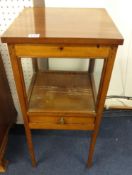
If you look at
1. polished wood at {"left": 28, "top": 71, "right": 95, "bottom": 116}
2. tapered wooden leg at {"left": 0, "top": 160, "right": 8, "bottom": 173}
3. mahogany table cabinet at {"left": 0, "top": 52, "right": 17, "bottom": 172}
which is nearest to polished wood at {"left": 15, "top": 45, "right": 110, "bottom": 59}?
polished wood at {"left": 28, "top": 71, "right": 95, "bottom": 116}

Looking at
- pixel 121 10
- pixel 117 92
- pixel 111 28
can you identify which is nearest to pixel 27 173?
pixel 117 92

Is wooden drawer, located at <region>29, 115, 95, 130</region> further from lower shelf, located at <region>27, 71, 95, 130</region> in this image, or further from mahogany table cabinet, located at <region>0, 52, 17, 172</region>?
mahogany table cabinet, located at <region>0, 52, 17, 172</region>

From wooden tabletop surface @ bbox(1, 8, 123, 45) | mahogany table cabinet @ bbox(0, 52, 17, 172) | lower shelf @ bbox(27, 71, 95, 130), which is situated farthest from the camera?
mahogany table cabinet @ bbox(0, 52, 17, 172)

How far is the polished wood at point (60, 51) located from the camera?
0.71 meters

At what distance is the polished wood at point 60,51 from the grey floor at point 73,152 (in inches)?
31.1

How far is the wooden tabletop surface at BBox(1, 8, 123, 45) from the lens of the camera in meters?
0.67

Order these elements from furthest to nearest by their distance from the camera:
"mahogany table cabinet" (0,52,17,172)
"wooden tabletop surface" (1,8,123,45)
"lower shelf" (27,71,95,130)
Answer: "mahogany table cabinet" (0,52,17,172)
"lower shelf" (27,71,95,130)
"wooden tabletop surface" (1,8,123,45)

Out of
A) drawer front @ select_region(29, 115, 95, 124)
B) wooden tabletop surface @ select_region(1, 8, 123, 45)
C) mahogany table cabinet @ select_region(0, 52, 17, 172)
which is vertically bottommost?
mahogany table cabinet @ select_region(0, 52, 17, 172)

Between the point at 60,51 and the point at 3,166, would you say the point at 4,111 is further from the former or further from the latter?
the point at 60,51

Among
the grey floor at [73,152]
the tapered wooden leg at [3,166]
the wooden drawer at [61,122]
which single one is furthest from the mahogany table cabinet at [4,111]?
the wooden drawer at [61,122]

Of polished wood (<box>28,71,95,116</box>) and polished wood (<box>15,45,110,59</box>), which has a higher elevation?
polished wood (<box>15,45,110,59</box>)

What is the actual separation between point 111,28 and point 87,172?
0.87 meters

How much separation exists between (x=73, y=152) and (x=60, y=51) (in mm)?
820

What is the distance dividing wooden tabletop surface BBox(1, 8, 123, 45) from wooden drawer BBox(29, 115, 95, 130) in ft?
1.37
